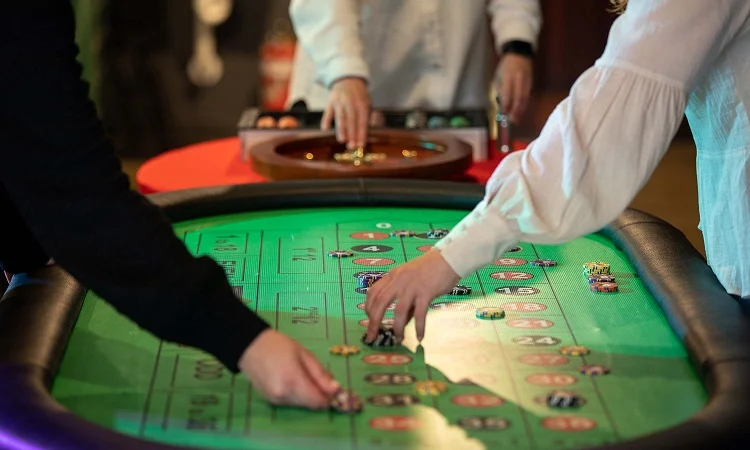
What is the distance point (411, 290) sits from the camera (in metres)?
1.31

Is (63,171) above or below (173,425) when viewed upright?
above

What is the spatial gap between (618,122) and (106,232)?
1.88 ft

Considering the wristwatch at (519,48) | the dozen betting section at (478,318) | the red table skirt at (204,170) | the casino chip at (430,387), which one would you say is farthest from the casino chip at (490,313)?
the wristwatch at (519,48)

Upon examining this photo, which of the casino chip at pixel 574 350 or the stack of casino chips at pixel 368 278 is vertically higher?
the casino chip at pixel 574 350

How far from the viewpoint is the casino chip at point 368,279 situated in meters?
1.52

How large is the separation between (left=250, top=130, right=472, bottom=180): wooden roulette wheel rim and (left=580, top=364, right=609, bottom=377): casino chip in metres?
0.93

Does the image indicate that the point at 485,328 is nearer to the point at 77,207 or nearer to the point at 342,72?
the point at 77,207

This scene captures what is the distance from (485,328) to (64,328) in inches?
20.0

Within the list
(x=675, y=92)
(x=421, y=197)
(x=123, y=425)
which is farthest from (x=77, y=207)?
(x=421, y=197)

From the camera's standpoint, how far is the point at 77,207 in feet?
3.65

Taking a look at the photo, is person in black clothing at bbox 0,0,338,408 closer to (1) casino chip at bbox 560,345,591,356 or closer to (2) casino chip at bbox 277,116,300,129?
(1) casino chip at bbox 560,345,591,356

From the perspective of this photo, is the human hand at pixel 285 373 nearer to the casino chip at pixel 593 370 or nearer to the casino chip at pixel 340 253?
the casino chip at pixel 593 370

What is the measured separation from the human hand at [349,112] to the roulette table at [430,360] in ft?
1.84

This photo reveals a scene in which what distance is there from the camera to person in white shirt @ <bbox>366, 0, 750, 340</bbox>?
1230mm
